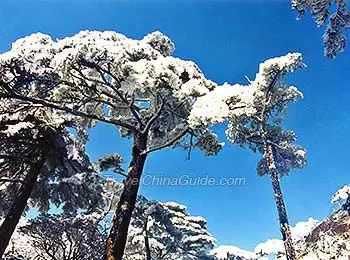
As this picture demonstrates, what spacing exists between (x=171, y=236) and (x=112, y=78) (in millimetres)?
14462

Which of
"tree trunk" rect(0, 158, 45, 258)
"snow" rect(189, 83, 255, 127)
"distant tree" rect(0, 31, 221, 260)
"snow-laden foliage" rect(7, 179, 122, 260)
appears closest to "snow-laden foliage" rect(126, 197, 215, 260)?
"snow-laden foliage" rect(7, 179, 122, 260)

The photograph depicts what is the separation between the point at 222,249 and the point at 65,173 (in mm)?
18123

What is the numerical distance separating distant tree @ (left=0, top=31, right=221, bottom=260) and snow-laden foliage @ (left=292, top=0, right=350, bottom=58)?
357cm

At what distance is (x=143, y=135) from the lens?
37.9ft

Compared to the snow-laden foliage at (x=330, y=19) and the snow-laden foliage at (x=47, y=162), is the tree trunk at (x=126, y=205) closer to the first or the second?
the snow-laden foliage at (x=47, y=162)

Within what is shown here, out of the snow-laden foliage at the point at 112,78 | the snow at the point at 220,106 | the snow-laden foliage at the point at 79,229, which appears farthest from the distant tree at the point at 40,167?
the snow at the point at 220,106

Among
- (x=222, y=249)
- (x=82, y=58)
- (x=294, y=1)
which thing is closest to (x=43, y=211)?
(x=82, y=58)

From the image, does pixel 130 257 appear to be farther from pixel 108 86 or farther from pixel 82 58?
pixel 82 58

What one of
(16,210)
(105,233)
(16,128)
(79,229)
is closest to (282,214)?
(105,233)

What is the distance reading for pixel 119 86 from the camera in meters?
11.5

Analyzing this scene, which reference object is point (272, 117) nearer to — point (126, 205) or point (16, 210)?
point (126, 205)

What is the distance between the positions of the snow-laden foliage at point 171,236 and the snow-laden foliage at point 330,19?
463 inches

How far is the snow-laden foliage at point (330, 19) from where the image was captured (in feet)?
27.0

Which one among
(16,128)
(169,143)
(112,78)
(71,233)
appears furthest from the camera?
(71,233)
